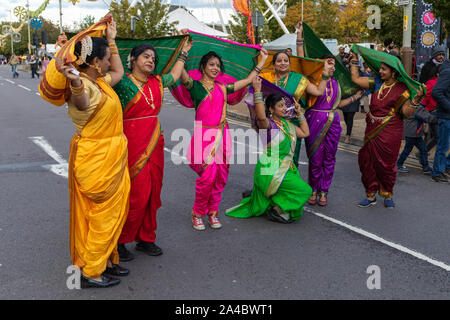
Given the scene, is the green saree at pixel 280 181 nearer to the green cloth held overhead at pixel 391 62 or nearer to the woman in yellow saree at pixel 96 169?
the green cloth held overhead at pixel 391 62

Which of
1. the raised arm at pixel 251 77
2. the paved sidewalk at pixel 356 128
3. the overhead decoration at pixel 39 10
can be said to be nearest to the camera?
the overhead decoration at pixel 39 10

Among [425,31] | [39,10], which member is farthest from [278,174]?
[425,31]

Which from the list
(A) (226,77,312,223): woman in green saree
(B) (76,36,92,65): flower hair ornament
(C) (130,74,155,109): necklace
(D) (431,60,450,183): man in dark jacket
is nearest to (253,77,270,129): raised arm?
(A) (226,77,312,223): woman in green saree

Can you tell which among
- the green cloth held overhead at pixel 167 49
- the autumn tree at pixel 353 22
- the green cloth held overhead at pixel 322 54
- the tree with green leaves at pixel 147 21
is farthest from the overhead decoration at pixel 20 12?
the autumn tree at pixel 353 22

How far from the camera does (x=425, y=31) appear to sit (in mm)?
11438

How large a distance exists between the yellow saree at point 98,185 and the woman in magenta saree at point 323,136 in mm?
2856

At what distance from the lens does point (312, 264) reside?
4168mm

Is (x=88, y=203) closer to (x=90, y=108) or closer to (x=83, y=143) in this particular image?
(x=83, y=143)

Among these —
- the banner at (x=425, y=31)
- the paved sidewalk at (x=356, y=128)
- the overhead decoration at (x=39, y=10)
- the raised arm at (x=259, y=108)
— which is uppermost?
the banner at (x=425, y=31)

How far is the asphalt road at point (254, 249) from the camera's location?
3693 millimetres

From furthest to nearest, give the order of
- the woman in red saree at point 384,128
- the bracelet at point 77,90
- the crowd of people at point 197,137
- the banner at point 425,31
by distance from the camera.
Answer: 1. the banner at point 425,31
2. the woman in red saree at point 384,128
3. the crowd of people at point 197,137
4. the bracelet at point 77,90

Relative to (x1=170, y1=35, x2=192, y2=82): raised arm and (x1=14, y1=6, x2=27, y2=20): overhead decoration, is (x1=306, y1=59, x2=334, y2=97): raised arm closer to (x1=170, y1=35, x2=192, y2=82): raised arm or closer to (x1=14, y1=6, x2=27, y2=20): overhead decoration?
(x1=170, y1=35, x2=192, y2=82): raised arm

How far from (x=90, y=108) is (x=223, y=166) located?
199 centimetres
